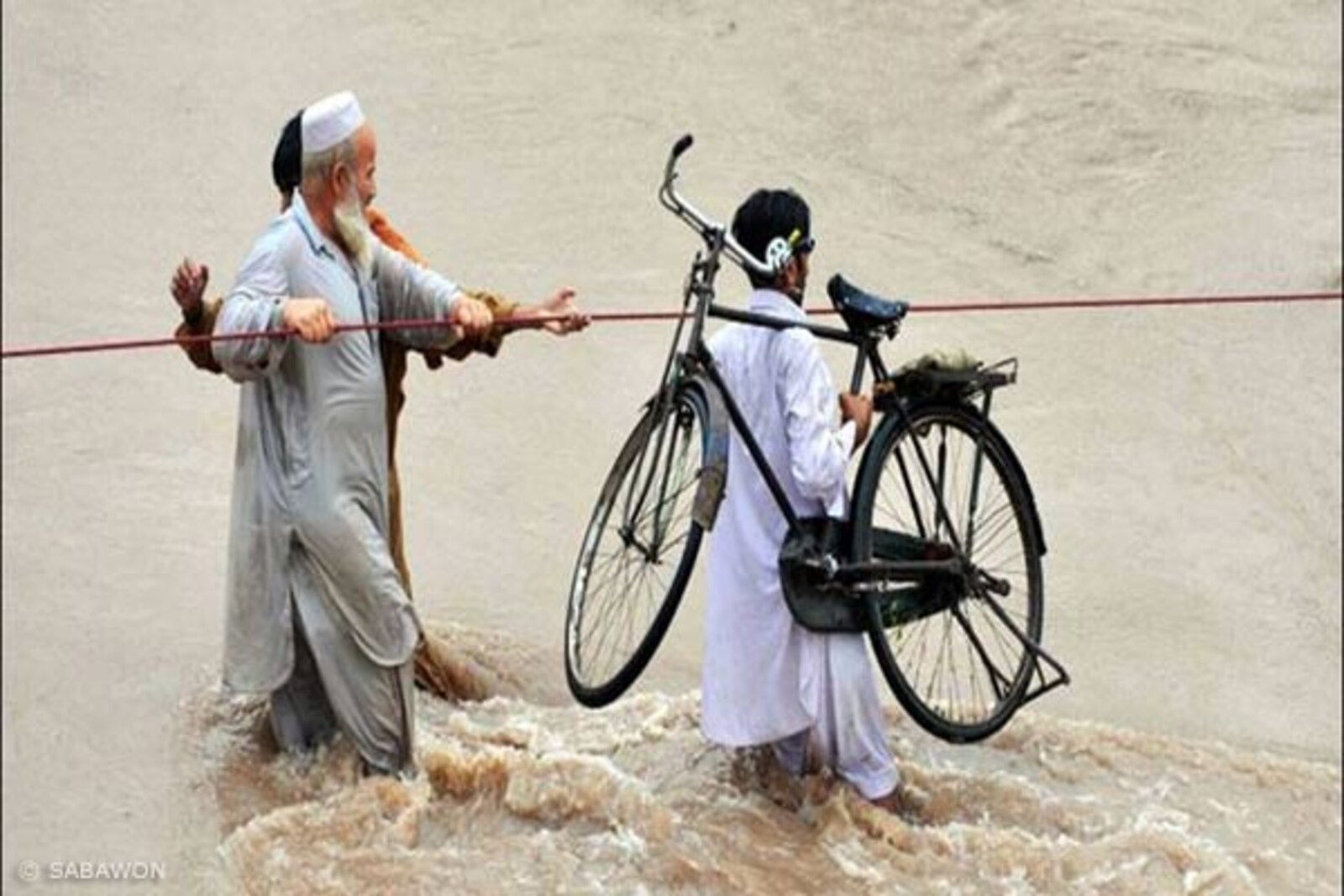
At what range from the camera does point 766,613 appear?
4852mm

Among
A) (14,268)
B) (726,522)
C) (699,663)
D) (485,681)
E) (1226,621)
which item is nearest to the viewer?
(726,522)

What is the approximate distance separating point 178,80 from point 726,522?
3.65m

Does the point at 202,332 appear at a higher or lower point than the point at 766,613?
higher

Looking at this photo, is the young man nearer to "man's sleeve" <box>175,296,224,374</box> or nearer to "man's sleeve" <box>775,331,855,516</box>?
"man's sleeve" <box>775,331,855,516</box>

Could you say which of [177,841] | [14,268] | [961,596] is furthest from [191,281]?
[14,268]

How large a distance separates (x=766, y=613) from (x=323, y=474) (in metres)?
0.93

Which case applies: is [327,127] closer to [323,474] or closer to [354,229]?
[354,229]

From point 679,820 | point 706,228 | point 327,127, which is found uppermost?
point 327,127

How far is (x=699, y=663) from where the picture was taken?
5941 mm

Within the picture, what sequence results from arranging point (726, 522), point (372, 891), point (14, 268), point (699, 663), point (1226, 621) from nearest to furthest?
1. point (372, 891)
2. point (726, 522)
3. point (699, 663)
4. point (1226, 621)
5. point (14, 268)

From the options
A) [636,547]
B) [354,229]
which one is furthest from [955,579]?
[354,229]

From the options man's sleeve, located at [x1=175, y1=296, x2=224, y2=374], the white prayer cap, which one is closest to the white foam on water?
man's sleeve, located at [x1=175, y1=296, x2=224, y2=374]

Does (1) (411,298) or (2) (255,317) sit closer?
(2) (255,317)

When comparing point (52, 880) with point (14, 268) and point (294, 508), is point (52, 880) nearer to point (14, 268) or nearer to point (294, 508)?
point (294, 508)
